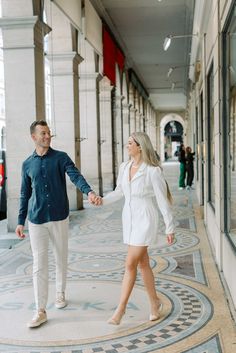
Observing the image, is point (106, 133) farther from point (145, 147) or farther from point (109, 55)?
point (145, 147)

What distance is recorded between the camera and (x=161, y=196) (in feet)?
14.6

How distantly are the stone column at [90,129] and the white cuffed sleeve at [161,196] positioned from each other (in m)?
11.8

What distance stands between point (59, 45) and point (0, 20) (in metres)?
3.62

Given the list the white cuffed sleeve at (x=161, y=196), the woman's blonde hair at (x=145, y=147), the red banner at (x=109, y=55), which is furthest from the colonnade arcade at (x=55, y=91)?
the white cuffed sleeve at (x=161, y=196)

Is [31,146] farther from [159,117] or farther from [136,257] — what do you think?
[159,117]

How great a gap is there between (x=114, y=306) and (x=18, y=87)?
233 inches

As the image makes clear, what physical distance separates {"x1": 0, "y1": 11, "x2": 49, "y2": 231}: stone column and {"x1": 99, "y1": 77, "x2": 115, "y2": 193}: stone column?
10054 millimetres

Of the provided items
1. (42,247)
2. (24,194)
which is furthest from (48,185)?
(42,247)

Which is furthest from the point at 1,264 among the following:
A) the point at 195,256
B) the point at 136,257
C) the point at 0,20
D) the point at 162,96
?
the point at 162,96

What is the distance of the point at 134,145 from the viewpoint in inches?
179

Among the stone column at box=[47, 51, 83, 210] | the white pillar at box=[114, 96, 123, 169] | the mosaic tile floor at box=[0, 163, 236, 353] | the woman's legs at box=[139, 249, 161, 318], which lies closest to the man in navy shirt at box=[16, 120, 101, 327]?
the mosaic tile floor at box=[0, 163, 236, 353]

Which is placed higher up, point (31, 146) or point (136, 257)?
point (31, 146)

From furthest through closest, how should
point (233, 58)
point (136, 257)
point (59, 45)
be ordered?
point (59, 45), point (233, 58), point (136, 257)

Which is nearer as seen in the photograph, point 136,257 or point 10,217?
point 136,257
